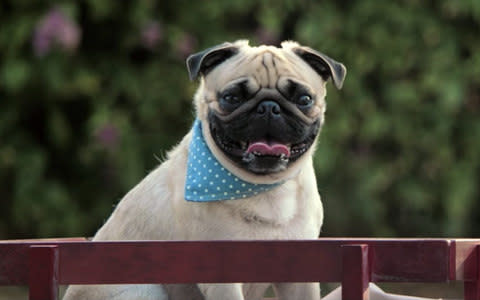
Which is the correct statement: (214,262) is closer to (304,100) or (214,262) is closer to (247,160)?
(247,160)

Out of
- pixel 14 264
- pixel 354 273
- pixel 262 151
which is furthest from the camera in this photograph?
pixel 262 151

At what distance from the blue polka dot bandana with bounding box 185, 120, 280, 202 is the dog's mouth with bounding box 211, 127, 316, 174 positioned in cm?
6

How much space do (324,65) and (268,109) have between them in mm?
324

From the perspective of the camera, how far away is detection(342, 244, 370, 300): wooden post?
2.54 m

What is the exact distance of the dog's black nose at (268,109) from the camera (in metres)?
2.96

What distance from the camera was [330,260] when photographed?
2.60 meters

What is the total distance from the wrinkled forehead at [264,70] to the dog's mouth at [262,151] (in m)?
0.17

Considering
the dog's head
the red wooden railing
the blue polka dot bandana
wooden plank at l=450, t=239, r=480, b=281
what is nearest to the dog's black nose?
the dog's head

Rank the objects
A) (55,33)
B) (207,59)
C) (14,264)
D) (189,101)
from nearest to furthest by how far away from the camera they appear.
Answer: (14,264) → (207,59) → (55,33) → (189,101)

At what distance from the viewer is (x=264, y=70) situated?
305 centimetres

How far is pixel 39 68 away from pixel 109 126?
720mm

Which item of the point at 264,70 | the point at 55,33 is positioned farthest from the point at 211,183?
the point at 55,33

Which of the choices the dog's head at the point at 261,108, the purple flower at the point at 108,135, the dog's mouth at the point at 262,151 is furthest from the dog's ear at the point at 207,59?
the purple flower at the point at 108,135

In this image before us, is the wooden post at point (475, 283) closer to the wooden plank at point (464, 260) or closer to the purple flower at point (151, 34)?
the wooden plank at point (464, 260)
